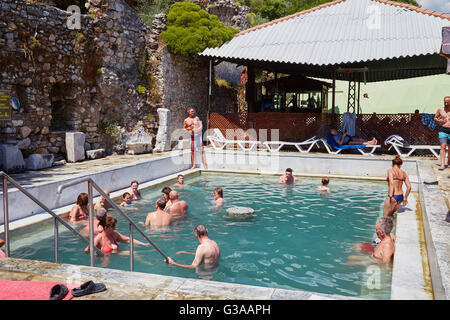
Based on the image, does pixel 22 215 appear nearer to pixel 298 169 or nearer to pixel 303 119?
pixel 298 169

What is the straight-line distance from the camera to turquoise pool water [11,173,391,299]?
5516mm

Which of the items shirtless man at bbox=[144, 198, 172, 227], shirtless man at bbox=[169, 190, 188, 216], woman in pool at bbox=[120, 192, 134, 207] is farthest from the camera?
woman in pool at bbox=[120, 192, 134, 207]

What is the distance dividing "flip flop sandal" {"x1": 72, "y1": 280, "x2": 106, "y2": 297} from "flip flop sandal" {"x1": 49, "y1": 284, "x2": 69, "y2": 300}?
0.08 meters

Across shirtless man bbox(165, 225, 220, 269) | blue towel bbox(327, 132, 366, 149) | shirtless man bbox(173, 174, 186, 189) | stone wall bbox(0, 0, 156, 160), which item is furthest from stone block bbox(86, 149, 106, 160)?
shirtless man bbox(165, 225, 220, 269)

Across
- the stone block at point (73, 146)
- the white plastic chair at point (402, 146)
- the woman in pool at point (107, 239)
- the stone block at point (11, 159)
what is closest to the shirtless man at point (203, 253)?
the woman in pool at point (107, 239)

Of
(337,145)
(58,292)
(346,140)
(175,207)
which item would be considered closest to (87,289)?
(58,292)

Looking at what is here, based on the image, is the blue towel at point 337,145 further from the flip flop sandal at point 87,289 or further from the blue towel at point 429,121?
the flip flop sandal at point 87,289

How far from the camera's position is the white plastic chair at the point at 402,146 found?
13000 millimetres

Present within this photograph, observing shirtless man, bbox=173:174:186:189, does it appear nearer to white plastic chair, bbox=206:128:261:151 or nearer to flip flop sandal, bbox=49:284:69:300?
white plastic chair, bbox=206:128:261:151

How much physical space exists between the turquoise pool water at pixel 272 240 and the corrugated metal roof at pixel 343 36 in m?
5.67

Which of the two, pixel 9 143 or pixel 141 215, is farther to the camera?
pixel 9 143
